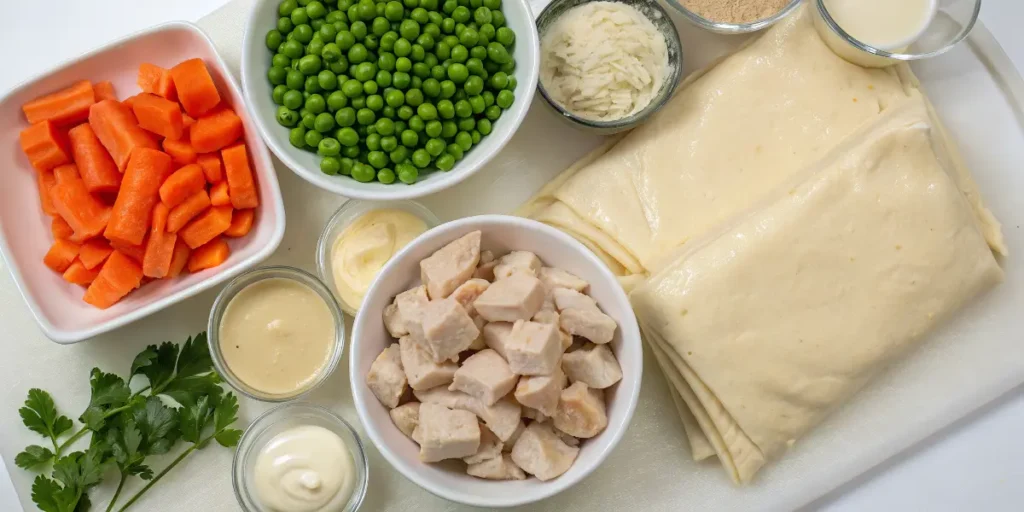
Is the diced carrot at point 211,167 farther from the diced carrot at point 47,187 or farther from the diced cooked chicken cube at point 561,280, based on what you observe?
the diced cooked chicken cube at point 561,280

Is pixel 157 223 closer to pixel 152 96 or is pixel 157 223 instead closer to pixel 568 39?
pixel 152 96

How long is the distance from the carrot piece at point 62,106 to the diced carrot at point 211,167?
43 cm

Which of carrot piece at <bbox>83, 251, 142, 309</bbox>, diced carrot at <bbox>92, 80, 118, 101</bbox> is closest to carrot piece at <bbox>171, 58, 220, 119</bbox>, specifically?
diced carrot at <bbox>92, 80, 118, 101</bbox>

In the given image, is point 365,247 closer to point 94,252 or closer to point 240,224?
point 240,224

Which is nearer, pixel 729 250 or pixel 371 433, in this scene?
pixel 371 433

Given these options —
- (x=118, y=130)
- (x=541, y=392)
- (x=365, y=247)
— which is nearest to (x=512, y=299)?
(x=541, y=392)

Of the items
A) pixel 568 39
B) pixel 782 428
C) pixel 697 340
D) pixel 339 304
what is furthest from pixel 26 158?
pixel 782 428

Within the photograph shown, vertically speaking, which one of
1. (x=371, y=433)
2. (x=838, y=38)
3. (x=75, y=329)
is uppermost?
(x=838, y=38)

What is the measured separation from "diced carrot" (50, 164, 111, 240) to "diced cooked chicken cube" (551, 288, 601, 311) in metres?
1.53

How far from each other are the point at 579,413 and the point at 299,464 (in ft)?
3.41

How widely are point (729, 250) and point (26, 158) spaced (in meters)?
2.46

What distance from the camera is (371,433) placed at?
7.12 ft

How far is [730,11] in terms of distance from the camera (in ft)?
9.35

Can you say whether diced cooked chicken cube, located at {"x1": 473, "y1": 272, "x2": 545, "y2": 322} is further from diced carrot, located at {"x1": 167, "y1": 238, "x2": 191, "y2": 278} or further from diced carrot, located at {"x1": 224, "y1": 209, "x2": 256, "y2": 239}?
diced carrot, located at {"x1": 167, "y1": 238, "x2": 191, "y2": 278}
